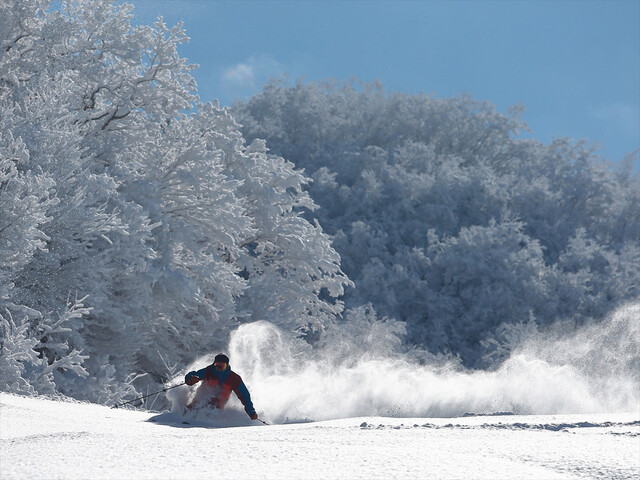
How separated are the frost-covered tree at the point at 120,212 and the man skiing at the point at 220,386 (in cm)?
448

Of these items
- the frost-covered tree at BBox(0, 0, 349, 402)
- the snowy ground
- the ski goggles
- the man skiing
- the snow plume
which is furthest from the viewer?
the frost-covered tree at BBox(0, 0, 349, 402)

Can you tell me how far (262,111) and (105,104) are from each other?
90.2ft

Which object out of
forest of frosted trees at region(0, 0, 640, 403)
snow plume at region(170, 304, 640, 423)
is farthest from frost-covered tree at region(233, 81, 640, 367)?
snow plume at region(170, 304, 640, 423)

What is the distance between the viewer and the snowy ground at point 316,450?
5.31 metres

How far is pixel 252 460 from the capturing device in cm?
567

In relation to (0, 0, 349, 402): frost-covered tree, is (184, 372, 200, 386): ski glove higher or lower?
lower

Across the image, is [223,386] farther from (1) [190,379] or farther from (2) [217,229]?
(2) [217,229]

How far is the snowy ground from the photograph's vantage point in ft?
17.4

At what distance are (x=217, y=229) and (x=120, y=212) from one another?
13.2ft

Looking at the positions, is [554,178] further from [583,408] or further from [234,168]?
[583,408]

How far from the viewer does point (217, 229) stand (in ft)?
68.0

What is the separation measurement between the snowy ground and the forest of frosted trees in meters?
6.14

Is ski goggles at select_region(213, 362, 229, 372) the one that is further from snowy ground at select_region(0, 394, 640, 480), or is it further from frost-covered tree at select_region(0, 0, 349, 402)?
frost-covered tree at select_region(0, 0, 349, 402)

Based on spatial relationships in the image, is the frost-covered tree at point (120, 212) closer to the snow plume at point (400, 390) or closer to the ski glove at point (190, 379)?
the snow plume at point (400, 390)
